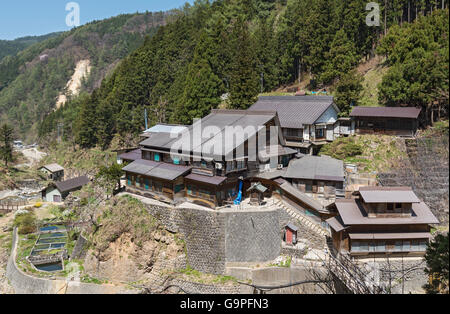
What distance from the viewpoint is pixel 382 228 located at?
1817cm

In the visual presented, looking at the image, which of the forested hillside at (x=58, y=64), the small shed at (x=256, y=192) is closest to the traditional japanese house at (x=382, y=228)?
the small shed at (x=256, y=192)

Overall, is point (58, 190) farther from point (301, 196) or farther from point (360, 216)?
point (360, 216)

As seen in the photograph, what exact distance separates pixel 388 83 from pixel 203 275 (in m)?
20.5

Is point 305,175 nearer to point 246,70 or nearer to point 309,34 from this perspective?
point 246,70

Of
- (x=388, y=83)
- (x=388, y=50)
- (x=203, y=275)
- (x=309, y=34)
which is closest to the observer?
(x=203, y=275)

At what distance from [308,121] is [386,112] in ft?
19.4

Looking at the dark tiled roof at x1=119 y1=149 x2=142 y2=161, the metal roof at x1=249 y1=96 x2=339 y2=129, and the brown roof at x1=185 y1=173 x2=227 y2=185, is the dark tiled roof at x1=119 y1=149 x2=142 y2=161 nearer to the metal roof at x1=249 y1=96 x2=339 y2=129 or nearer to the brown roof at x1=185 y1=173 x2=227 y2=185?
the brown roof at x1=185 y1=173 x2=227 y2=185

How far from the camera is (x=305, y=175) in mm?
23812

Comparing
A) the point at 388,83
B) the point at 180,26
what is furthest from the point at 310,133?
the point at 180,26

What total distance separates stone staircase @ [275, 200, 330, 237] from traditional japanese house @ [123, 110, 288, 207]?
310 cm

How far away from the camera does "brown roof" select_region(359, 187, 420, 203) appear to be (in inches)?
639

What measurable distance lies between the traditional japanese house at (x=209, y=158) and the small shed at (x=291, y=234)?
13.6 feet

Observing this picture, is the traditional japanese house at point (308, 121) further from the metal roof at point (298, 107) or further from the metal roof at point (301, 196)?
the metal roof at point (301, 196)

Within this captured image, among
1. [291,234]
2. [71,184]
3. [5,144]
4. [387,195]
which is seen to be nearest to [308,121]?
[291,234]
